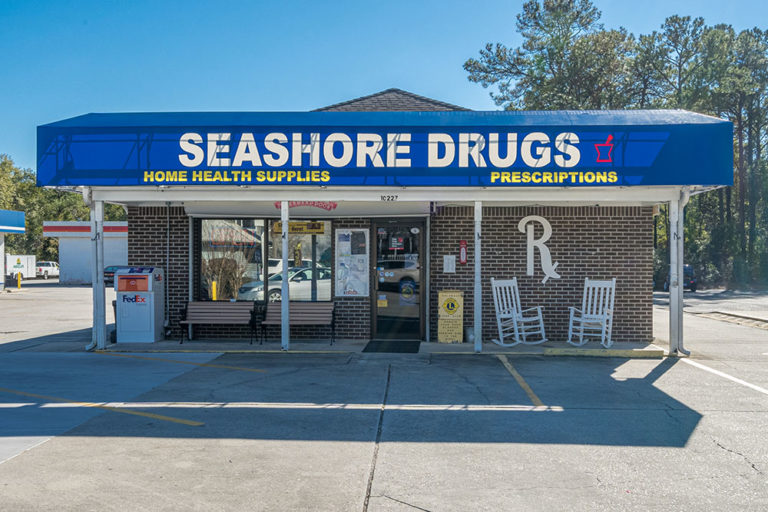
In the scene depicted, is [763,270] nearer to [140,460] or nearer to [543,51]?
[543,51]

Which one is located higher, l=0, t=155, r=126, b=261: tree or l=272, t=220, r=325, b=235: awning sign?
l=0, t=155, r=126, b=261: tree

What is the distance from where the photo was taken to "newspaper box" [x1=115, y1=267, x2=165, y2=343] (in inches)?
464

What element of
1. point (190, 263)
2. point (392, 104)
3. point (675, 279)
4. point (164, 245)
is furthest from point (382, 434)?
point (392, 104)

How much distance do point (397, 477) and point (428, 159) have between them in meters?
6.49

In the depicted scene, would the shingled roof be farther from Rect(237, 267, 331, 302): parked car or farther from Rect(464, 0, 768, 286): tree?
Rect(464, 0, 768, 286): tree

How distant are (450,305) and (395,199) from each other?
2.51 metres

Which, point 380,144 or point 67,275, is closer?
point 380,144

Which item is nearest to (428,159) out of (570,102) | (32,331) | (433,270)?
(433,270)

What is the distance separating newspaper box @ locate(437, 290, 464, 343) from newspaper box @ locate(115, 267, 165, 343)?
549 centimetres

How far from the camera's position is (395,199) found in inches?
428

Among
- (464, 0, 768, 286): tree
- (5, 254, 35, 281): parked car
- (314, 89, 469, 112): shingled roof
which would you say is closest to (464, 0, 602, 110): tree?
(464, 0, 768, 286): tree

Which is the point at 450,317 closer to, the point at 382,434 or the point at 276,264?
the point at 276,264

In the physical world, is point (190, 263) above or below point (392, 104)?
below

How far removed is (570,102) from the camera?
32.5 metres
